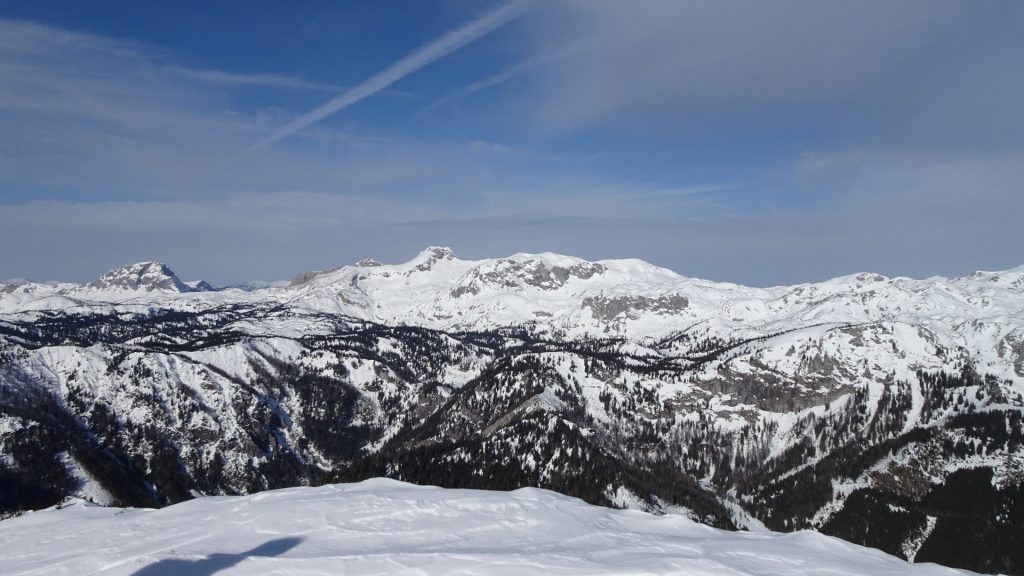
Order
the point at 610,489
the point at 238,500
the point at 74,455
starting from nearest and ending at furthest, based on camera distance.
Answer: the point at 238,500 → the point at 610,489 → the point at 74,455

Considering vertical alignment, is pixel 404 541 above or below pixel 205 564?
above

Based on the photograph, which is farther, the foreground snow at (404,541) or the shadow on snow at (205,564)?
the foreground snow at (404,541)

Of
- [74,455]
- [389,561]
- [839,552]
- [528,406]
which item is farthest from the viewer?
[528,406]

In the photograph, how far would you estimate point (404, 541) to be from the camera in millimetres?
30078

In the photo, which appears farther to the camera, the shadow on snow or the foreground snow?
the foreground snow

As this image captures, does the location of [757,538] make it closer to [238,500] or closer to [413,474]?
[238,500]

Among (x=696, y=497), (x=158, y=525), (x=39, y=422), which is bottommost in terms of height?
(x=696, y=497)

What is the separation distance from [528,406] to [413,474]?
45.9 m

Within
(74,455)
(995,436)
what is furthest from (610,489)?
(74,455)

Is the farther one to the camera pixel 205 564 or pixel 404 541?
pixel 404 541

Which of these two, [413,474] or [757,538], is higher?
[757,538]

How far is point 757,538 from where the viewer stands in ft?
104

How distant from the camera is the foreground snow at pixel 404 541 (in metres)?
26.4

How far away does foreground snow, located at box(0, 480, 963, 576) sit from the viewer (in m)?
26.4
